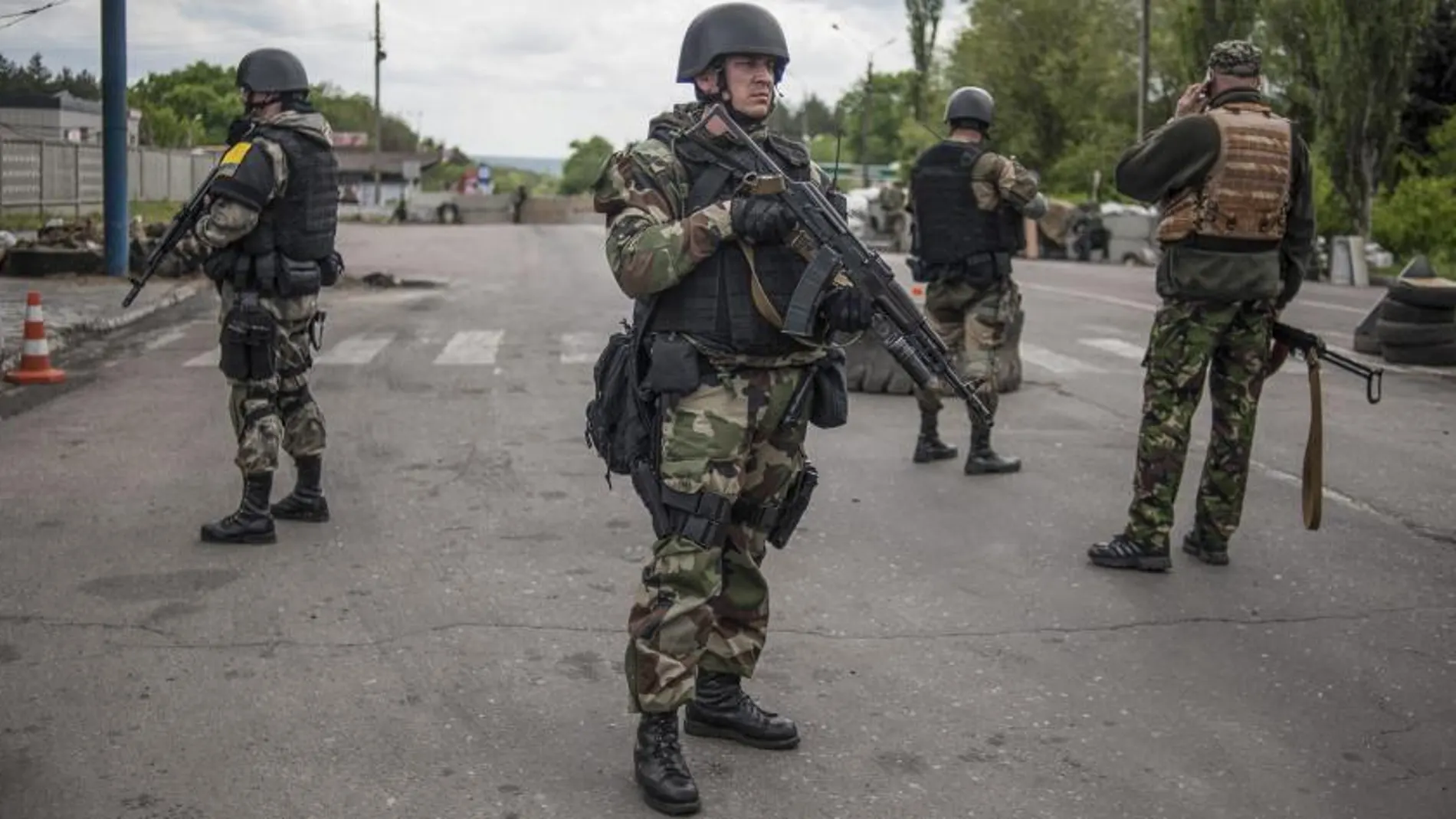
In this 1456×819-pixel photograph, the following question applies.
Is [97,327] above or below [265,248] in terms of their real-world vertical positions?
below

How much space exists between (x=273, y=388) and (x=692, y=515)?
341 cm

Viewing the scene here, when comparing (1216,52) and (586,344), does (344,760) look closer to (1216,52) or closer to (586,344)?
(1216,52)

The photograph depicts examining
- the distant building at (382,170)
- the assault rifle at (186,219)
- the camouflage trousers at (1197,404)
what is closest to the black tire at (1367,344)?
the camouflage trousers at (1197,404)

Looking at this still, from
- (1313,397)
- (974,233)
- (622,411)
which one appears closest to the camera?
(622,411)

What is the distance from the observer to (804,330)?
435cm

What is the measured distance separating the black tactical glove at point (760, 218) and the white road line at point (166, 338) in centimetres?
1145

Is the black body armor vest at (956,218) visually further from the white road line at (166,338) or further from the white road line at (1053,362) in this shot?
the white road line at (166,338)

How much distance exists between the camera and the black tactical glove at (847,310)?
436 cm

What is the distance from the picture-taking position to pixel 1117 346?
16.1 m

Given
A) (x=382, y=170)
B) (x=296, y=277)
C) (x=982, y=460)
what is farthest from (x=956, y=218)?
(x=382, y=170)

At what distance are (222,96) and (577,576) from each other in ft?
374

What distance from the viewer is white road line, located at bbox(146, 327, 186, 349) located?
14.9 m

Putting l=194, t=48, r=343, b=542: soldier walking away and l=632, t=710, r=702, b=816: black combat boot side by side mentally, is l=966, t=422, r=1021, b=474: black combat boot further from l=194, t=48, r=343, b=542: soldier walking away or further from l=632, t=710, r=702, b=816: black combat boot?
l=632, t=710, r=702, b=816: black combat boot

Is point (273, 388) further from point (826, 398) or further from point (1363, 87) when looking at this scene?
point (1363, 87)
